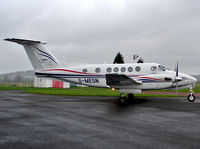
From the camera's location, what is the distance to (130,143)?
17.3ft

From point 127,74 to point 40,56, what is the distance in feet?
25.3

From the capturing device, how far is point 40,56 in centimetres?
1797

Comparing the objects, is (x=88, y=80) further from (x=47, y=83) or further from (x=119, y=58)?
(x=47, y=83)

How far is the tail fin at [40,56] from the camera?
17.8 m

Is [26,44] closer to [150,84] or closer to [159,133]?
[150,84]

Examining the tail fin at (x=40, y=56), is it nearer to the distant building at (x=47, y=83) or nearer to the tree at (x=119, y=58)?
the tree at (x=119, y=58)

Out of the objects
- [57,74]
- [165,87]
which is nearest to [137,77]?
[165,87]

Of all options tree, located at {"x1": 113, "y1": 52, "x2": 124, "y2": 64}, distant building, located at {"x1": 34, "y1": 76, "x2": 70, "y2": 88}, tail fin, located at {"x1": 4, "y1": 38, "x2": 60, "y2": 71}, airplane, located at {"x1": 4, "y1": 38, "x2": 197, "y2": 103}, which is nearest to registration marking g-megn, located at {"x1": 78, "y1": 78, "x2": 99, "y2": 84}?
airplane, located at {"x1": 4, "y1": 38, "x2": 197, "y2": 103}

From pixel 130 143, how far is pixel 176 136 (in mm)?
1586

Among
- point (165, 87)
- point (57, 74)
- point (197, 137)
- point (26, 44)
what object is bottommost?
point (197, 137)

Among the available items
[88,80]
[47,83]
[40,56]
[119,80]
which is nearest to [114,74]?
[119,80]

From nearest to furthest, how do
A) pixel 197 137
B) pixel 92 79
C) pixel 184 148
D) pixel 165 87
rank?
pixel 184 148
pixel 197 137
pixel 165 87
pixel 92 79

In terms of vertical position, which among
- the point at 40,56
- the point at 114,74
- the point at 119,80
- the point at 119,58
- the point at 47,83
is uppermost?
the point at 119,58

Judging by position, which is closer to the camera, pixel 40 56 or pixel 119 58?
pixel 40 56
